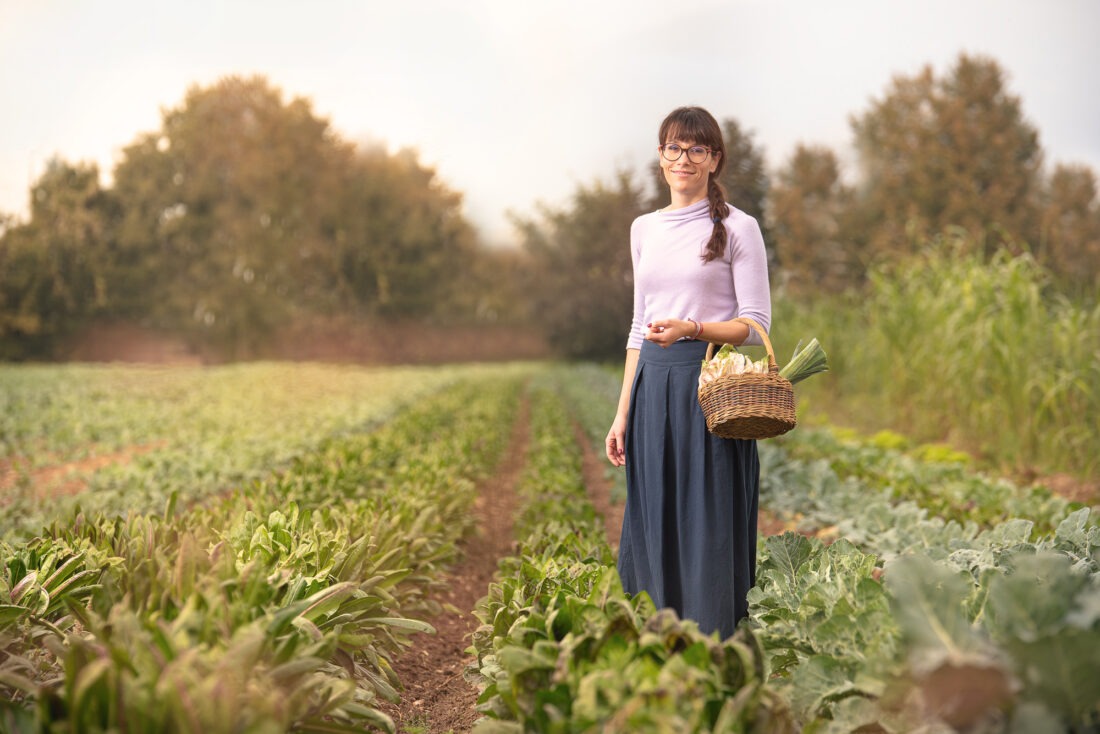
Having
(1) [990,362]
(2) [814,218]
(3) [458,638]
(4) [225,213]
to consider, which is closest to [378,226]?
(4) [225,213]

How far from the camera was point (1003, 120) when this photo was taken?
28.7 metres

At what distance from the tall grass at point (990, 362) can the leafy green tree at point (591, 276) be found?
321cm

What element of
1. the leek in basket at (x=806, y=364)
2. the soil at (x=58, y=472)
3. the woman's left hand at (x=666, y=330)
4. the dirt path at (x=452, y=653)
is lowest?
the dirt path at (x=452, y=653)

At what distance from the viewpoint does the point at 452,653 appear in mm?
3766

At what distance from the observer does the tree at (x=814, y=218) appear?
100 feet

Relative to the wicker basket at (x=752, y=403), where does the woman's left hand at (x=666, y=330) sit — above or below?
above

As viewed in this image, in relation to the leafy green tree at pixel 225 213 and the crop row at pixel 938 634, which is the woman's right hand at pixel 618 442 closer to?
the crop row at pixel 938 634

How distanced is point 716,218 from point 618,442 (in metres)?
0.86

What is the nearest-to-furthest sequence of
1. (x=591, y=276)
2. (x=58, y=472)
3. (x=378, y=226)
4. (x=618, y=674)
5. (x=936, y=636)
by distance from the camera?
(x=936, y=636) → (x=618, y=674) → (x=58, y=472) → (x=591, y=276) → (x=378, y=226)

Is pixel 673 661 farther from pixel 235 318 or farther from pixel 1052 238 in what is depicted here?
pixel 235 318

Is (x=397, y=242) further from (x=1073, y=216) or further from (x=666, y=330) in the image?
(x=666, y=330)

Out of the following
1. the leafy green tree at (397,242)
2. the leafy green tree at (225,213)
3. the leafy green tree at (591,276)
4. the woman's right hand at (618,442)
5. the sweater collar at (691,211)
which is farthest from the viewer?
the leafy green tree at (397,242)

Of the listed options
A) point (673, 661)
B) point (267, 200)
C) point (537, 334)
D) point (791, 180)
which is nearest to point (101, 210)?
point (267, 200)

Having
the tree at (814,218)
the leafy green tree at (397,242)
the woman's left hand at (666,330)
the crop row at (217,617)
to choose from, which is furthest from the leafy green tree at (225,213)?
the woman's left hand at (666,330)
